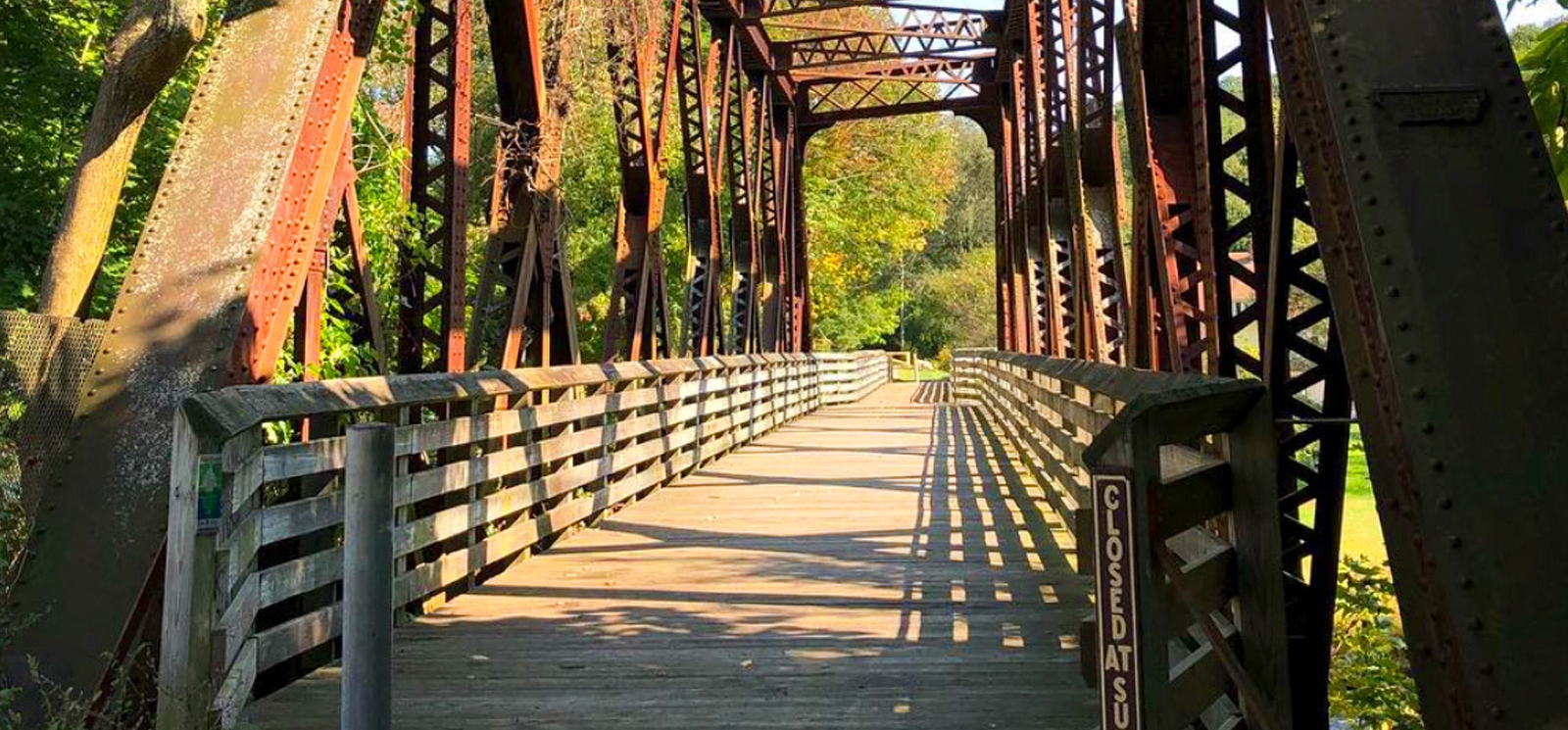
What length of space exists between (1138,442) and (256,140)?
3210 mm

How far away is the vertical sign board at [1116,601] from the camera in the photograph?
8.59ft

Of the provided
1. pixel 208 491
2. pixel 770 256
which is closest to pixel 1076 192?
pixel 208 491

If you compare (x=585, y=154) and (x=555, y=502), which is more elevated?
(x=585, y=154)

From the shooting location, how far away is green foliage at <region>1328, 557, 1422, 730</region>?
259 inches

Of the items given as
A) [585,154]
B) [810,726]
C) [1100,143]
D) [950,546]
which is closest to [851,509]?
[950,546]

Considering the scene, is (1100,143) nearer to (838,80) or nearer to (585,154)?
(585,154)

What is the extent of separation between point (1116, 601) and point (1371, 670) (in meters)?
5.03

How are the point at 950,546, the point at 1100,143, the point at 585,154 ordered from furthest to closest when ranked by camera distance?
the point at 585,154
the point at 1100,143
the point at 950,546

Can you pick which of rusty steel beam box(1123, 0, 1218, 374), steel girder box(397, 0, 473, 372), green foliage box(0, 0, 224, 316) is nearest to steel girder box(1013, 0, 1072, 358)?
steel girder box(397, 0, 473, 372)

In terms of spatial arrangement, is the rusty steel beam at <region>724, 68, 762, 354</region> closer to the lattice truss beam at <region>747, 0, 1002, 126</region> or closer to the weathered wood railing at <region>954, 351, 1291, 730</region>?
the lattice truss beam at <region>747, 0, 1002, 126</region>

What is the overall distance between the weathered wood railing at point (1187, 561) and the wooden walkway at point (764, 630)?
2.61ft

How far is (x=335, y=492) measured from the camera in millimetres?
4672

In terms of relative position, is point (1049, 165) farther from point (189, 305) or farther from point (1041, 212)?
point (189, 305)

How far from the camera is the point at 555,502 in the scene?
7.99 m
